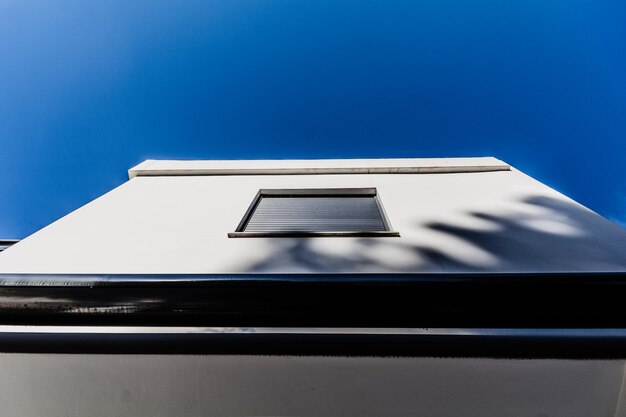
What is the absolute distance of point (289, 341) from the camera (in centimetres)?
200

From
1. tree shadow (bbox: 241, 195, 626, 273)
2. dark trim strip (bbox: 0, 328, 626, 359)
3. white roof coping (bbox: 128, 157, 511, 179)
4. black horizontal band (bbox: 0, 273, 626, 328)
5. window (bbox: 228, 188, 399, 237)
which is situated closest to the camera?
black horizontal band (bbox: 0, 273, 626, 328)

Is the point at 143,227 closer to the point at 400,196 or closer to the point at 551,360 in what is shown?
the point at 400,196

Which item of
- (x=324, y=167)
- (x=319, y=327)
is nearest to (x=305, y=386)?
(x=319, y=327)

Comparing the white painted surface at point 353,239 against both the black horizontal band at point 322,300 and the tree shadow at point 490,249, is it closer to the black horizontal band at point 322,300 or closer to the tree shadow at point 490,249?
the tree shadow at point 490,249

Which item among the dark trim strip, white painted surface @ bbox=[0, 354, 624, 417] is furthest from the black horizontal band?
white painted surface @ bbox=[0, 354, 624, 417]

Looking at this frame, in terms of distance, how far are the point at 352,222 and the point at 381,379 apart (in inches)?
85.7

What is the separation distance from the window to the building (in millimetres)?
333

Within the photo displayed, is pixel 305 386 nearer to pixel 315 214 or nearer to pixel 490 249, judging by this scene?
pixel 490 249

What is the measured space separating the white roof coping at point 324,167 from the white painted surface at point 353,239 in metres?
0.68

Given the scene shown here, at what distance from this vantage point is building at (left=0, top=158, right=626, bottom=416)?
172 cm

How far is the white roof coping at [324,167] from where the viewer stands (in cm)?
531

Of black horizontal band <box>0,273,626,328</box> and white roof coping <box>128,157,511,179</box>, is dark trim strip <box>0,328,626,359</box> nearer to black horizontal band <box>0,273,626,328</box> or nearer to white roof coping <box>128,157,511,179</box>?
black horizontal band <box>0,273,626,328</box>

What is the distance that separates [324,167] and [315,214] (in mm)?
1360

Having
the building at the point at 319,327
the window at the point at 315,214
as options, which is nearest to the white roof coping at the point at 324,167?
the window at the point at 315,214
